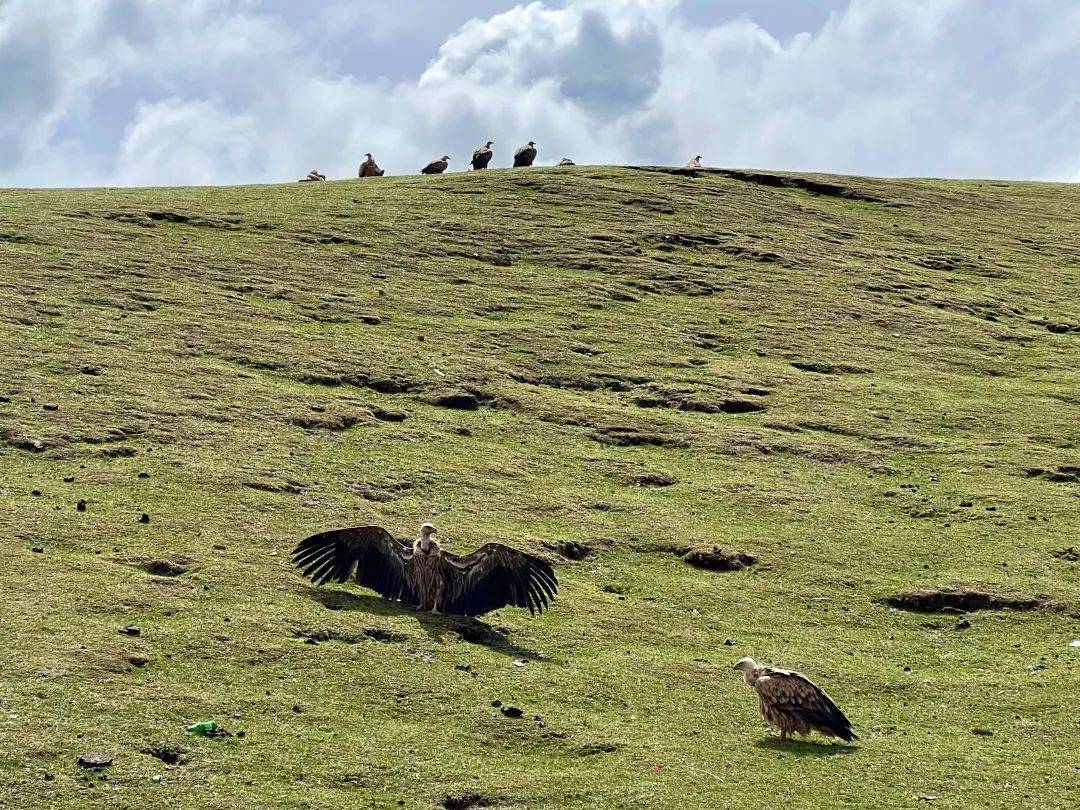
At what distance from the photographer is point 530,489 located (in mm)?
22688

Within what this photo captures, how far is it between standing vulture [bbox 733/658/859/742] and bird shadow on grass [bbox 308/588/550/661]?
2.99 meters

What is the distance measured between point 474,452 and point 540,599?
7.79 m

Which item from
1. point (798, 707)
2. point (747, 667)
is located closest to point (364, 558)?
point (747, 667)

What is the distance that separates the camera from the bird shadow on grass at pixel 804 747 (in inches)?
541

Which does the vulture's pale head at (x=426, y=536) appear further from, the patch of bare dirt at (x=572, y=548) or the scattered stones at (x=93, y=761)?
the scattered stones at (x=93, y=761)

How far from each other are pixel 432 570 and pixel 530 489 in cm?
620

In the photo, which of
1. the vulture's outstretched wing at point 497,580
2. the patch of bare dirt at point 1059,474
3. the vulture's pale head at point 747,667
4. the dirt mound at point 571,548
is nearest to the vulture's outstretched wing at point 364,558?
the vulture's outstretched wing at point 497,580

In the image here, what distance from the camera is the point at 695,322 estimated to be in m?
34.3

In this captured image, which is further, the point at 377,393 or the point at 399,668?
the point at 377,393

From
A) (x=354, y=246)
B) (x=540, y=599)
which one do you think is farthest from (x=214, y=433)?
(x=354, y=246)

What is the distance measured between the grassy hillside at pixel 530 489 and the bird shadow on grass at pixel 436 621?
0.10 m

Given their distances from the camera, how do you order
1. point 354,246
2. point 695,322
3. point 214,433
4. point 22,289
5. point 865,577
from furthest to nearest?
point 354,246, point 695,322, point 22,289, point 214,433, point 865,577

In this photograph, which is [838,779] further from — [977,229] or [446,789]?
[977,229]

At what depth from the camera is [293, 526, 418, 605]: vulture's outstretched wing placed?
16672 mm
